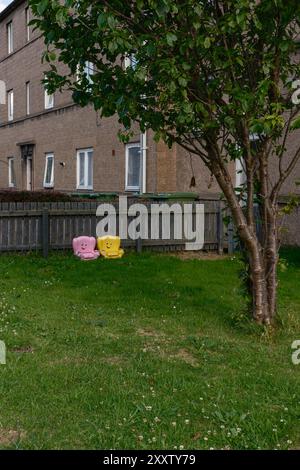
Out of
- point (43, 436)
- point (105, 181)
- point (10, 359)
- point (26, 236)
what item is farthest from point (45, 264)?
point (105, 181)

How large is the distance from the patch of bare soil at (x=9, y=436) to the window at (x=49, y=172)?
21.9 m

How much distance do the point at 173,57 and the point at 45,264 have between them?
257 inches

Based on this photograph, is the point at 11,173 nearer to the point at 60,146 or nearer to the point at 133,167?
the point at 60,146

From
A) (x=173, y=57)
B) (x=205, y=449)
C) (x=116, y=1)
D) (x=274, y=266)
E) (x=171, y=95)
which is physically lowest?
(x=205, y=449)

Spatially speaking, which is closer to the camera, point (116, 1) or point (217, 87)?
point (116, 1)

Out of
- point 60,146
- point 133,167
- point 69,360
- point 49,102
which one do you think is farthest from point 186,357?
point 49,102

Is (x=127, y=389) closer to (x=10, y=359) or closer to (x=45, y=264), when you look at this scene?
(x=10, y=359)

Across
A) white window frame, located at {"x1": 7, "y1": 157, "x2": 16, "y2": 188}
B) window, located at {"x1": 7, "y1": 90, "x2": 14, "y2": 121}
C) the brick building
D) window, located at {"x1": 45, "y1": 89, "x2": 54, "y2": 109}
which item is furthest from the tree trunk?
window, located at {"x1": 7, "y1": 90, "x2": 14, "y2": 121}

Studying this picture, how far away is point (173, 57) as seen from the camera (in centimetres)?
568

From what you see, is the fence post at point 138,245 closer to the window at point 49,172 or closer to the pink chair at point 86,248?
the pink chair at point 86,248

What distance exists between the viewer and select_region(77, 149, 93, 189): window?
22.4 m

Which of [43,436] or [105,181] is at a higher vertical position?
[105,181]

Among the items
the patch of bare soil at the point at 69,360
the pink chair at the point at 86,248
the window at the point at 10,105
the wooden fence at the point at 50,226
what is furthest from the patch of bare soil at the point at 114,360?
the window at the point at 10,105

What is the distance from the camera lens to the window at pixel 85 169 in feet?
73.4
